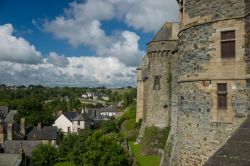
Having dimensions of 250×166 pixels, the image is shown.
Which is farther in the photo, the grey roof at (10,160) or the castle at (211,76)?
the grey roof at (10,160)

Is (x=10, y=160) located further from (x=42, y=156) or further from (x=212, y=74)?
(x=212, y=74)

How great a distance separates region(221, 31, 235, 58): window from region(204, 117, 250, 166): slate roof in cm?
316

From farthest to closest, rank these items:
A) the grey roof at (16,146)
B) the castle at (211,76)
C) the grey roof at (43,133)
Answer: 1. the grey roof at (43,133)
2. the grey roof at (16,146)
3. the castle at (211,76)

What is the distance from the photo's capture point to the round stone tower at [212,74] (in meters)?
12.4

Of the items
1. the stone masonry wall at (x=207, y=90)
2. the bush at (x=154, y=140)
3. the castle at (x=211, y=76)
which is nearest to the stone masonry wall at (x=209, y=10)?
the castle at (x=211, y=76)

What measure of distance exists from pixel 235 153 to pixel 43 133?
185 ft

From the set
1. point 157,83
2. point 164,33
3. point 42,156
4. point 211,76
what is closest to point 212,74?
point 211,76

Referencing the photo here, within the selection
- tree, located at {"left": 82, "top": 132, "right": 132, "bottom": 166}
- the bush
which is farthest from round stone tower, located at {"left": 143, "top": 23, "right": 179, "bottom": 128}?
tree, located at {"left": 82, "top": 132, "right": 132, "bottom": 166}

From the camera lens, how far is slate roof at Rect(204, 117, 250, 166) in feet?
30.1

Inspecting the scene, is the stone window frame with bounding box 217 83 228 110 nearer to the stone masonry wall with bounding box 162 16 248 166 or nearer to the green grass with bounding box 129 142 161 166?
the stone masonry wall with bounding box 162 16 248 166

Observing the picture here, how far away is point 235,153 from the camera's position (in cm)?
954

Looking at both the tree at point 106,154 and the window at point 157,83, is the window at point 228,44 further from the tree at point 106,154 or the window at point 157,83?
the window at point 157,83

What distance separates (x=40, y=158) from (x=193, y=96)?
1272 inches

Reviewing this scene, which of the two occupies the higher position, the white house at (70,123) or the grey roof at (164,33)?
the grey roof at (164,33)
